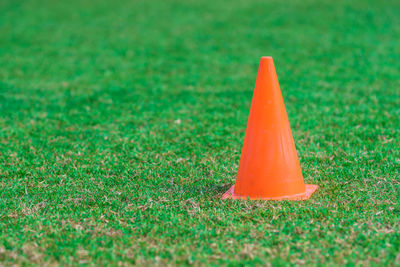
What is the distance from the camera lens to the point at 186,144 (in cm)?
589

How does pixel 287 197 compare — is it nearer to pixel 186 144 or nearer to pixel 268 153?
pixel 268 153

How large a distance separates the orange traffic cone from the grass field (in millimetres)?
137

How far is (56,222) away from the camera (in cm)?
391

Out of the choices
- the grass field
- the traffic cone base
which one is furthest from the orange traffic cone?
the grass field

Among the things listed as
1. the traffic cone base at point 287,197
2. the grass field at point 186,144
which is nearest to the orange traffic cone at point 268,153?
the traffic cone base at point 287,197

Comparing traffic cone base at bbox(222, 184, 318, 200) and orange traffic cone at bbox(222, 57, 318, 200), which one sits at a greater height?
orange traffic cone at bbox(222, 57, 318, 200)

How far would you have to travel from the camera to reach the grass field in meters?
3.56

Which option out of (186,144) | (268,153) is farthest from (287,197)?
(186,144)

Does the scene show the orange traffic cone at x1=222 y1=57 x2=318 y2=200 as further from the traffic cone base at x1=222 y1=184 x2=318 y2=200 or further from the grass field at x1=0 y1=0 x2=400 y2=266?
the grass field at x1=0 y1=0 x2=400 y2=266

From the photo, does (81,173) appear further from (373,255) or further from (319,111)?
(319,111)

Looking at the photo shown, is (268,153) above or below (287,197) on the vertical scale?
above

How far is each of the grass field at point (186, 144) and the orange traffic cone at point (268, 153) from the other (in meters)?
0.14

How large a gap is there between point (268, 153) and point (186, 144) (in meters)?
1.78

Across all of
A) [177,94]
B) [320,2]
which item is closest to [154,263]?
[177,94]
